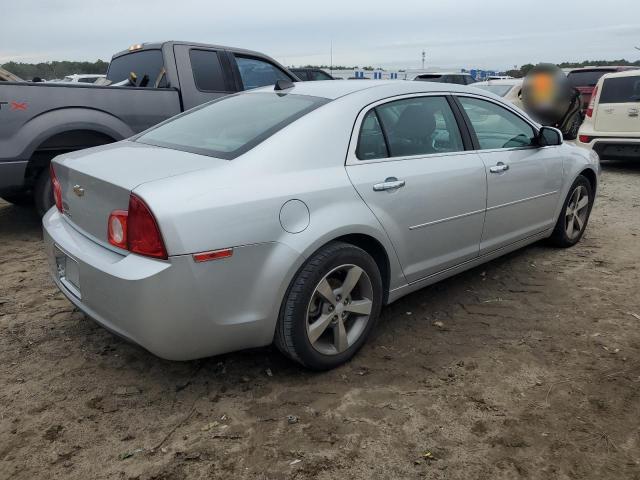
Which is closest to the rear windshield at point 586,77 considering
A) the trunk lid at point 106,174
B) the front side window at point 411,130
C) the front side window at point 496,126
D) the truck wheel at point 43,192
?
the front side window at point 496,126

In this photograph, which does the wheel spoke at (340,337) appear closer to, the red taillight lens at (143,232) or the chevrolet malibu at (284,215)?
the chevrolet malibu at (284,215)

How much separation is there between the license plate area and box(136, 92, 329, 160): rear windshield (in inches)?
31.6

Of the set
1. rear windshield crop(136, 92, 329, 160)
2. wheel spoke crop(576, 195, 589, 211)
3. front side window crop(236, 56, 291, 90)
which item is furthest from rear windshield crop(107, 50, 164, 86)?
wheel spoke crop(576, 195, 589, 211)

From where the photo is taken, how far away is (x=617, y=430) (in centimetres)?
242

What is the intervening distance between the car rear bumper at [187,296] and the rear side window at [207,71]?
11.8 feet

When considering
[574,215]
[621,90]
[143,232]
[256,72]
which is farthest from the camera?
[621,90]

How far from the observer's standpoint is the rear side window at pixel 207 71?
5.80 m

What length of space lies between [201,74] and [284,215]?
3.90 m

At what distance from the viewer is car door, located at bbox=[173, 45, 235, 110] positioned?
18.7 feet

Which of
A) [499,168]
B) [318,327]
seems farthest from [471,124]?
[318,327]

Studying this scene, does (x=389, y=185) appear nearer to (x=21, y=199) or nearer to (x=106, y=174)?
(x=106, y=174)

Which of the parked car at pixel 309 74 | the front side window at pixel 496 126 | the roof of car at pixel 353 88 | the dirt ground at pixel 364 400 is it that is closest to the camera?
the dirt ground at pixel 364 400

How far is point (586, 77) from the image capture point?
13.3 m

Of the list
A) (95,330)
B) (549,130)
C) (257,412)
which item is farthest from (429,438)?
(549,130)
